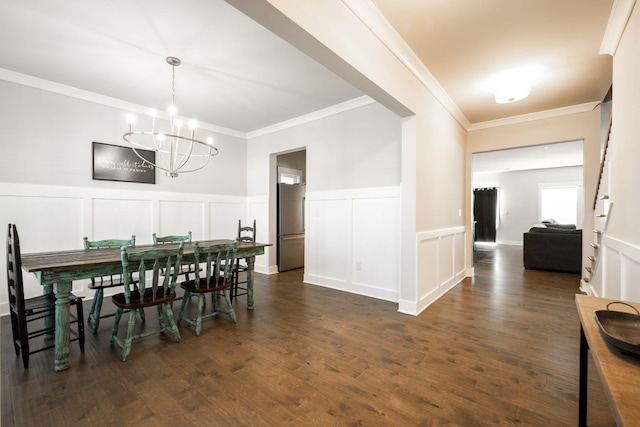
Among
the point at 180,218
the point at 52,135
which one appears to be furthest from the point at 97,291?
the point at 52,135

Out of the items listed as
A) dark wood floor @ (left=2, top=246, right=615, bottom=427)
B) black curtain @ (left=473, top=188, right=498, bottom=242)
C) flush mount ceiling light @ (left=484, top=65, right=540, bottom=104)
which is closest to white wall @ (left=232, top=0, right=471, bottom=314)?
flush mount ceiling light @ (left=484, top=65, right=540, bottom=104)

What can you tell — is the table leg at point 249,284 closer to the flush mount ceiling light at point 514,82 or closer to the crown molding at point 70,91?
the crown molding at point 70,91

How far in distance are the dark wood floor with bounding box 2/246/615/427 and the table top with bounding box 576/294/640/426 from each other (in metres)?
0.85

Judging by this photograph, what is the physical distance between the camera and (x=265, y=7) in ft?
4.73

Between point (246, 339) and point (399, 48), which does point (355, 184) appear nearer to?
point (399, 48)

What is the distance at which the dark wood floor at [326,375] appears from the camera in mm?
1535

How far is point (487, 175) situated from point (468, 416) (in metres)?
10.6

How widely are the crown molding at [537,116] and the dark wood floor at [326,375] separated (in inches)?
116

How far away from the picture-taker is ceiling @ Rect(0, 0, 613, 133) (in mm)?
2146

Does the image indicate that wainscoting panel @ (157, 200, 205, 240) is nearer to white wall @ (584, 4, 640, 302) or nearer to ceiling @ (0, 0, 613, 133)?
ceiling @ (0, 0, 613, 133)

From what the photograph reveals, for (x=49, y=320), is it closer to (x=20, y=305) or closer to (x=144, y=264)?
(x=20, y=305)

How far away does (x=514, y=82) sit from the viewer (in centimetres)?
309

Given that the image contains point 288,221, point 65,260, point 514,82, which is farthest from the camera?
point 288,221

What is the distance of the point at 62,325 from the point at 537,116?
618 cm
